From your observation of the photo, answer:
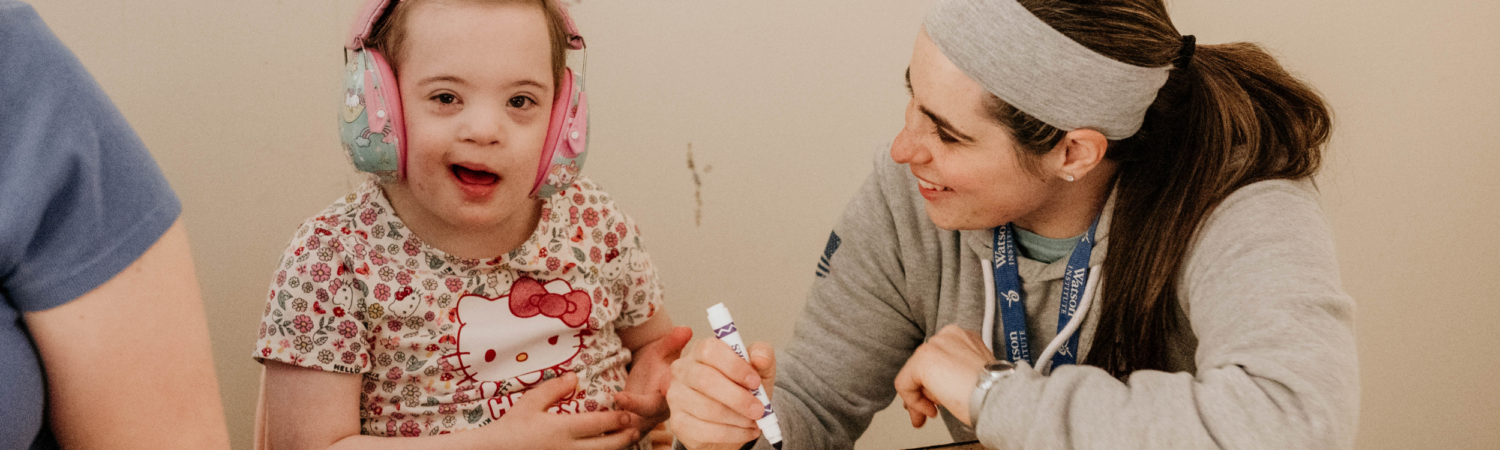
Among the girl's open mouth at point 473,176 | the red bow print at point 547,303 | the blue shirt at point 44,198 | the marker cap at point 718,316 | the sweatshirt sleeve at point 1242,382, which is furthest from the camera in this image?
the red bow print at point 547,303

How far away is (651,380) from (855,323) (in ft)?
1.00

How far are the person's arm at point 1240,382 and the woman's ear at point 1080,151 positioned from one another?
0.17m

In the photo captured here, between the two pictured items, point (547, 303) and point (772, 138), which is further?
point (772, 138)

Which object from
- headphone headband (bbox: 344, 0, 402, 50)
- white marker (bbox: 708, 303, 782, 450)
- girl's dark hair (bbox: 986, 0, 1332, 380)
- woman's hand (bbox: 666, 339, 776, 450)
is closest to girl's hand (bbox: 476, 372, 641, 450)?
woman's hand (bbox: 666, 339, 776, 450)

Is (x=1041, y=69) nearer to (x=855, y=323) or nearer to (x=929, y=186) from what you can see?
(x=929, y=186)

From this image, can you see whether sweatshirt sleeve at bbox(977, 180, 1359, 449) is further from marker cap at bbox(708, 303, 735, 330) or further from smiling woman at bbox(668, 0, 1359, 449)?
marker cap at bbox(708, 303, 735, 330)

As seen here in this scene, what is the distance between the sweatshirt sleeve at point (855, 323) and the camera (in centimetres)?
133

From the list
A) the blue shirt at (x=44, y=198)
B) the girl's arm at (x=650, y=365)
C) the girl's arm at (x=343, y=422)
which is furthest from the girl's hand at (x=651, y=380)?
the blue shirt at (x=44, y=198)

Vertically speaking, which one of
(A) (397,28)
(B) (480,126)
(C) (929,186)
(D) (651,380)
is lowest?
→ (D) (651,380)

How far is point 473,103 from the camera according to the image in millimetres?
1065

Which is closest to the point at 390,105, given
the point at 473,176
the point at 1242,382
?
the point at 473,176

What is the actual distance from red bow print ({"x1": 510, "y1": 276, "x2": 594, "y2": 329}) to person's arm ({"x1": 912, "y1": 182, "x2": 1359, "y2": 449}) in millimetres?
472

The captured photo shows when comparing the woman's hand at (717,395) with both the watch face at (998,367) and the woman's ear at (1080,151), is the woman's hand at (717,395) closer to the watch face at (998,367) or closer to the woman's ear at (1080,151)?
Answer: the watch face at (998,367)

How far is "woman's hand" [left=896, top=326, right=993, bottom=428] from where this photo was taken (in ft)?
3.39
